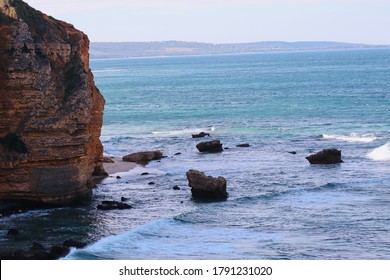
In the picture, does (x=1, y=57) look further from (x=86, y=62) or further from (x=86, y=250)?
(x=86, y=250)

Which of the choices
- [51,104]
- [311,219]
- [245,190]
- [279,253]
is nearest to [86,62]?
[51,104]

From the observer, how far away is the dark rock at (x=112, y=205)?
4684 centimetres

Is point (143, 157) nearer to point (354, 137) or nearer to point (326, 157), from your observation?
point (326, 157)

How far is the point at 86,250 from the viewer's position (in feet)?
124

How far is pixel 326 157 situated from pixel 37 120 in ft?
80.9

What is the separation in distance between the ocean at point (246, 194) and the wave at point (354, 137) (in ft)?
0.33

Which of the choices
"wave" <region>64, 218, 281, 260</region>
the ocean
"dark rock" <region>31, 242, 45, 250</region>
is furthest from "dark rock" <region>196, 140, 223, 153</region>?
"dark rock" <region>31, 242, 45, 250</region>

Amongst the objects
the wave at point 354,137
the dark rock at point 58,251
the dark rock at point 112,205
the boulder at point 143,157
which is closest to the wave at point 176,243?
the dark rock at point 58,251

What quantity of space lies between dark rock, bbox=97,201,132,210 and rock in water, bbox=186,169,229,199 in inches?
187

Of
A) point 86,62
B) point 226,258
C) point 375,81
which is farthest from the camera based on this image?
point 375,81

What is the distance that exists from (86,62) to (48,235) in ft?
50.9

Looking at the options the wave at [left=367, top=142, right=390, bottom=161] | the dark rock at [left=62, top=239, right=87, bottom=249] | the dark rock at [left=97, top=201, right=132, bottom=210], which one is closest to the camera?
the dark rock at [left=62, top=239, right=87, bottom=249]

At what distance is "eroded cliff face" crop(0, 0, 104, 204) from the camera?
4525 centimetres

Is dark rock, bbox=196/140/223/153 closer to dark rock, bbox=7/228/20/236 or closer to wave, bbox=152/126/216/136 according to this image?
wave, bbox=152/126/216/136
